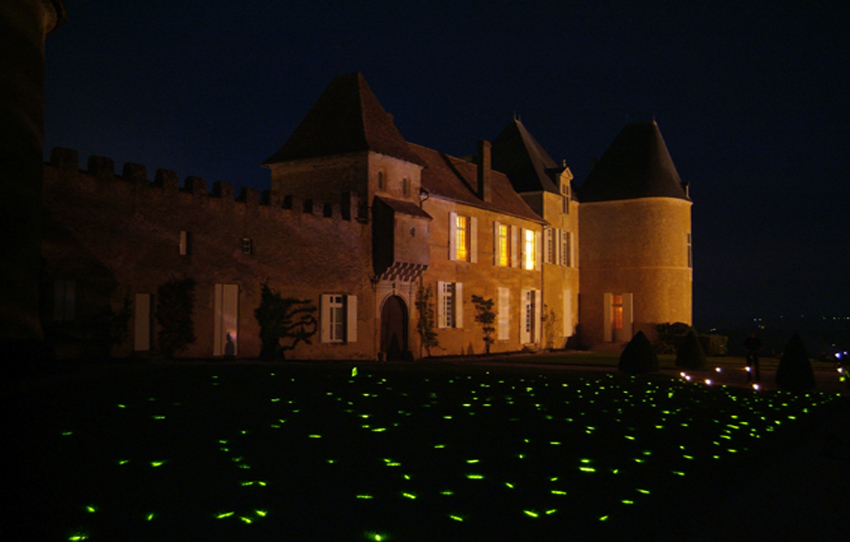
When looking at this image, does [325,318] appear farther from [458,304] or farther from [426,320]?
[458,304]

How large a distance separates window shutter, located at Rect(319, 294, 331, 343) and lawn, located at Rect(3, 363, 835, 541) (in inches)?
359

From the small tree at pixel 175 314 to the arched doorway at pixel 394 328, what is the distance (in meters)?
7.62

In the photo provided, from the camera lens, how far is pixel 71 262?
1602 centimetres

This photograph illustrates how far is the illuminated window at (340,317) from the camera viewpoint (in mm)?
22603

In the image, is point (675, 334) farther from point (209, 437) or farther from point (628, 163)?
point (209, 437)

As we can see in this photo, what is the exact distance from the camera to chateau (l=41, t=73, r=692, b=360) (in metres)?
16.8

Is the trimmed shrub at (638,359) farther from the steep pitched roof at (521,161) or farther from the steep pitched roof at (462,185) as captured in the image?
the steep pitched roof at (521,161)

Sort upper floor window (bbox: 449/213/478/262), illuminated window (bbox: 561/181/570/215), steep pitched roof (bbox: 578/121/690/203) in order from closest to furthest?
upper floor window (bbox: 449/213/478/262) < illuminated window (bbox: 561/181/570/215) < steep pitched roof (bbox: 578/121/690/203)

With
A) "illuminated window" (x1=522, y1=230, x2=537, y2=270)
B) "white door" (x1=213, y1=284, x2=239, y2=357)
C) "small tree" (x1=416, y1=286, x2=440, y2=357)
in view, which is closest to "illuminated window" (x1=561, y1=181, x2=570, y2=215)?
"illuminated window" (x1=522, y1=230, x2=537, y2=270)

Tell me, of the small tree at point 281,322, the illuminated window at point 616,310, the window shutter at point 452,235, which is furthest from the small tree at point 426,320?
the illuminated window at point 616,310

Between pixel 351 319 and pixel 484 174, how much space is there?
993 centimetres

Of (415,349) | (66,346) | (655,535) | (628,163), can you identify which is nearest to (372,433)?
(655,535)

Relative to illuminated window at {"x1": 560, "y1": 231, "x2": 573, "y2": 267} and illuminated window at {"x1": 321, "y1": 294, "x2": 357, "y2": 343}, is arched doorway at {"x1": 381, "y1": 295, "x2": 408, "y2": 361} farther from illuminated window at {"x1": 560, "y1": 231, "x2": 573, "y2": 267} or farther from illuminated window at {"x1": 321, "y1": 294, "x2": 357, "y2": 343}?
illuminated window at {"x1": 560, "y1": 231, "x2": 573, "y2": 267}

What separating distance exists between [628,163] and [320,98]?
18.1 metres
